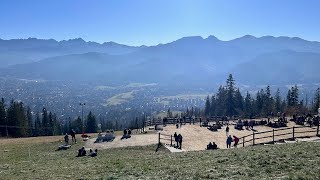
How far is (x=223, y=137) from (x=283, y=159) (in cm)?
3828

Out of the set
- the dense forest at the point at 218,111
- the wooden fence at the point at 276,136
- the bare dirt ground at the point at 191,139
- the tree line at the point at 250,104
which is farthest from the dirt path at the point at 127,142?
the tree line at the point at 250,104

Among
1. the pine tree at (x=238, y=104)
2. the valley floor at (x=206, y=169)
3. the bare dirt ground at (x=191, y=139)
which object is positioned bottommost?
the bare dirt ground at (x=191, y=139)

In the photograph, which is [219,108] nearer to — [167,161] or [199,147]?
[199,147]

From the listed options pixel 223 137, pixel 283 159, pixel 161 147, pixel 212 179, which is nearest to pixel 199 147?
pixel 161 147

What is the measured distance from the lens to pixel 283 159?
23.0 meters

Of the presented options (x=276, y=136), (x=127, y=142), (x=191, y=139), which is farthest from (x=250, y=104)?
(x=127, y=142)

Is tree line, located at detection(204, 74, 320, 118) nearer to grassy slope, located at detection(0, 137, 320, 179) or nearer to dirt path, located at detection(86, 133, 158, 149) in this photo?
dirt path, located at detection(86, 133, 158, 149)

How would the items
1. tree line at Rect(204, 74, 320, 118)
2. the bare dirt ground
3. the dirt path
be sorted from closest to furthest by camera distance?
the dirt path
the bare dirt ground
tree line at Rect(204, 74, 320, 118)

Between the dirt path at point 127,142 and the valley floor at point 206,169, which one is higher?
the valley floor at point 206,169

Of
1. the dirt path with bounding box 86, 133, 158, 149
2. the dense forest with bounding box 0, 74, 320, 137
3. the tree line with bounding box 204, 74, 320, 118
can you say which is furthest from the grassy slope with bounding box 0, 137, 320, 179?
the tree line with bounding box 204, 74, 320, 118

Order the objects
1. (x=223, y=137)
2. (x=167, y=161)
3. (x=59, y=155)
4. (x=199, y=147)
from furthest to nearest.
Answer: (x=223, y=137) < (x=199, y=147) < (x=59, y=155) < (x=167, y=161)

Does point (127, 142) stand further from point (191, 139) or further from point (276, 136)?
point (276, 136)

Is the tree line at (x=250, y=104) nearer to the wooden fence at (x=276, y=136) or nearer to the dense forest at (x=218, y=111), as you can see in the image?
the dense forest at (x=218, y=111)

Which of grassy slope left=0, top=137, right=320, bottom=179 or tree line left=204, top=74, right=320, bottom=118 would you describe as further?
tree line left=204, top=74, right=320, bottom=118
